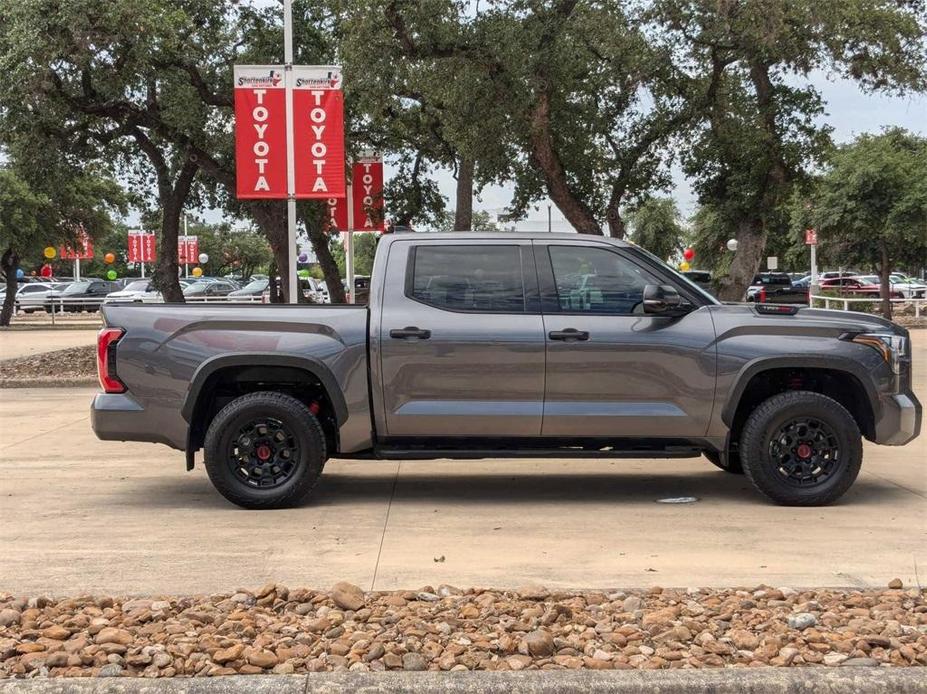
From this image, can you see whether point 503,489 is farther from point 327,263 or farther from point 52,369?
point 327,263

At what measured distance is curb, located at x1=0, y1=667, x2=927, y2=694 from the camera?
4125 millimetres

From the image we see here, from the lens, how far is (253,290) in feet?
160

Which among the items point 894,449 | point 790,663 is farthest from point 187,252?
point 790,663

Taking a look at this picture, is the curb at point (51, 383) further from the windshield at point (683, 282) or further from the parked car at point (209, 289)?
the parked car at point (209, 289)

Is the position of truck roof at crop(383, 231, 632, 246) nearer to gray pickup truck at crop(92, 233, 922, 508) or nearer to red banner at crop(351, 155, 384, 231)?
gray pickup truck at crop(92, 233, 922, 508)

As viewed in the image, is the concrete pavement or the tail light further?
the concrete pavement

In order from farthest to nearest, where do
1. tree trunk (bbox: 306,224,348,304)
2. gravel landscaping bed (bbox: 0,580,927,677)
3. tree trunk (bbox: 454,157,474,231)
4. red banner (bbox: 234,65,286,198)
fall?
tree trunk (bbox: 306,224,348,304) → tree trunk (bbox: 454,157,474,231) → red banner (bbox: 234,65,286,198) → gravel landscaping bed (bbox: 0,580,927,677)

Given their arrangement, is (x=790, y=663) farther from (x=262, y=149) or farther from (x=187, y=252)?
(x=187, y=252)

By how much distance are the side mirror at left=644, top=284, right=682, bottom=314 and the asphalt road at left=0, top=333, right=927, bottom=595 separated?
1.40 meters

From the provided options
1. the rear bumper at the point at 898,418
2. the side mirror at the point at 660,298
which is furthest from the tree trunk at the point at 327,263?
the rear bumper at the point at 898,418

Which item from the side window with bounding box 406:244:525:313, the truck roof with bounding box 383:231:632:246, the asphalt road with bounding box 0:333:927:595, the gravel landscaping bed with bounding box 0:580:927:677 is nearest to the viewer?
the gravel landscaping bed with bounding box 0:580:927:677

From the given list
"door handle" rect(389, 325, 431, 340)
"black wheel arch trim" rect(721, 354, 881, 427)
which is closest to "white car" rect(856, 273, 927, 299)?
"black wheel arch trim" rect(721, 354, 881, 427)

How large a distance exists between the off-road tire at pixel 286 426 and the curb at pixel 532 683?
320cm

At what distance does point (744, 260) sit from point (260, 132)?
26.8 ft
